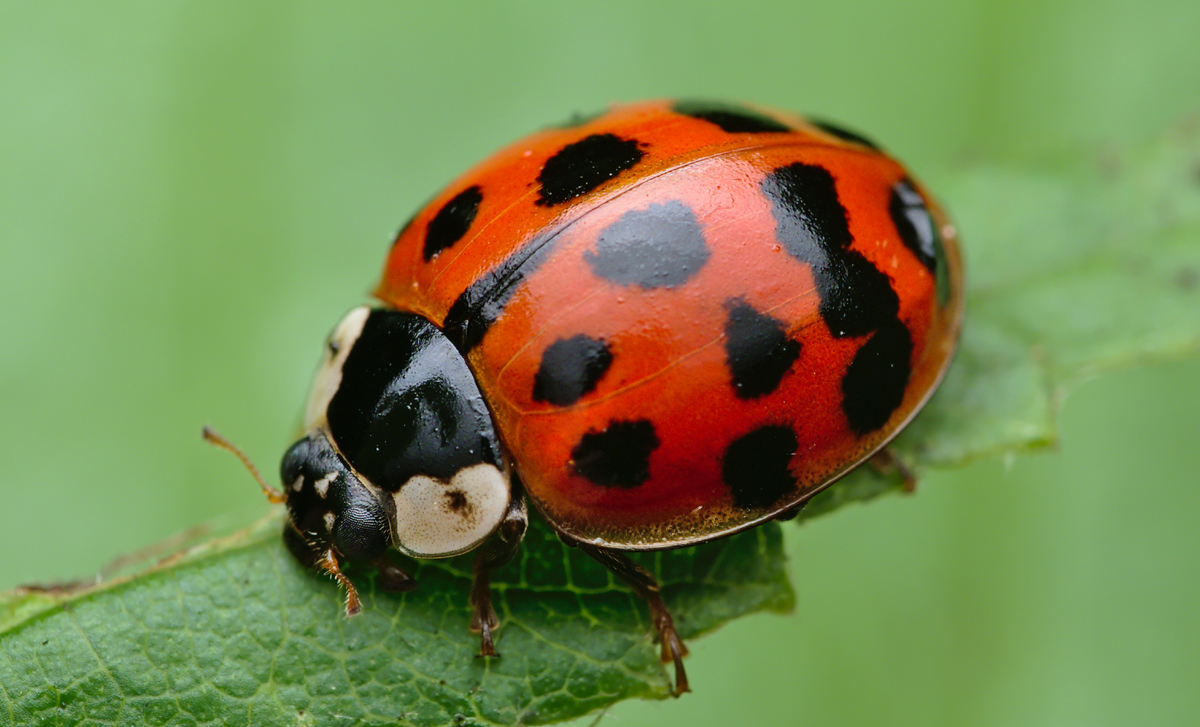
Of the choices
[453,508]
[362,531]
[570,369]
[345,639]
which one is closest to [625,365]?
[570,369]

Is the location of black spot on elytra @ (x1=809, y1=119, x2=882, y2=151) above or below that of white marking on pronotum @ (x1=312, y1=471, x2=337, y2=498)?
above

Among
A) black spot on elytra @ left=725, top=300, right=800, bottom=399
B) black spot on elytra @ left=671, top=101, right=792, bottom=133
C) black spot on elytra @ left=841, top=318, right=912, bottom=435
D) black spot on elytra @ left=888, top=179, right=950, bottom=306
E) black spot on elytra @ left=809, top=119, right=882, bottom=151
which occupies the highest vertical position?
black spot on elytra @ left=671, top=101, right=792, bottom=133

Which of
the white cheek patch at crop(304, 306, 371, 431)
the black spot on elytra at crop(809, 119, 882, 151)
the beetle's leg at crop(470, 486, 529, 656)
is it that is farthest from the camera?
the black spot on elytra at crop(809, 119, 882, 151)

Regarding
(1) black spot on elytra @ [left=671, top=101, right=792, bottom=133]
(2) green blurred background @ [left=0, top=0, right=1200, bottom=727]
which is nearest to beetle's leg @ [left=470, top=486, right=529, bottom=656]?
(1) black spot on elytra @ [left=671, top=101, right=792, bottom=133]

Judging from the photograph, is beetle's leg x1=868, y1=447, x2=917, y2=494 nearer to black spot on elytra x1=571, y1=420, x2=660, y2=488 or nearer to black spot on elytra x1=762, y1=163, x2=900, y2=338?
black spot on elytra x1=762, y1=163, x2=900, y2=338

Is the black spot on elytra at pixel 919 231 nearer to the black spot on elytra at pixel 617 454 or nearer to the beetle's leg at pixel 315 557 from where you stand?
the black spot on elytra at pixel 617 454

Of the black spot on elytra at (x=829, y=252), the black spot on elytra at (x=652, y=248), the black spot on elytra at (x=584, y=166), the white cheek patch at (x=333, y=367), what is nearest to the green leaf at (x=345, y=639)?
the white cheek patch at (x=333, y=367)

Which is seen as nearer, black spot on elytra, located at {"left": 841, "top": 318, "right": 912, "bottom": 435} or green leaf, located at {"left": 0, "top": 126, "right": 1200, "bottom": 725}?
green leaf, located at {"left": 0, "top": 126, "right": 1200, "bottom": 725}
